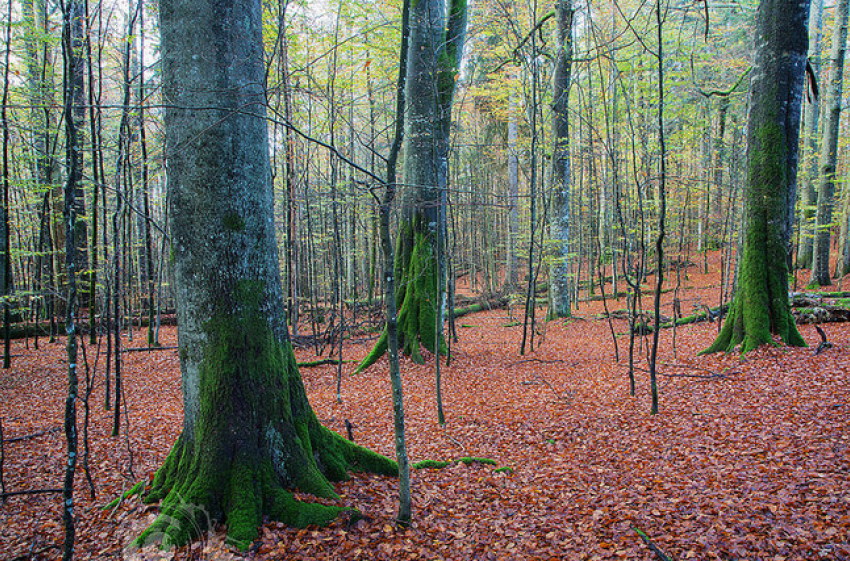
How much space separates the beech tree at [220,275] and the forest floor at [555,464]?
0.27m

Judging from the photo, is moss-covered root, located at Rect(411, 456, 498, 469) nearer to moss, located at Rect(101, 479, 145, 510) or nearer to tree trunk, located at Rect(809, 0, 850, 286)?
moss, located at Rect(101, 479, 145, 510)

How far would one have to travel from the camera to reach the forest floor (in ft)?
9.48

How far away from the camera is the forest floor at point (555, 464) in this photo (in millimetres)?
2889

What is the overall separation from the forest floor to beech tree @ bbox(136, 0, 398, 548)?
0.27 meters

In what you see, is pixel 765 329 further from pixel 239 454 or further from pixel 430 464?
pixel 239 454

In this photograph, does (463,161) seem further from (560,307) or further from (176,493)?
(176,493)

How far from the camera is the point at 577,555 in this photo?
289 cm

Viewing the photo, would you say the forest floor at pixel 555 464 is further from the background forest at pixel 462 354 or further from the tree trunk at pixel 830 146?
the tree trunk at pixel 830 146

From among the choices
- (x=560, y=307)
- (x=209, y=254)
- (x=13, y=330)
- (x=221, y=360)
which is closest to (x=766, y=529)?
(x=221, y=360)

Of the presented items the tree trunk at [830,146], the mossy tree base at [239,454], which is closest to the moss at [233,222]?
the mossy tree base at [239,454]

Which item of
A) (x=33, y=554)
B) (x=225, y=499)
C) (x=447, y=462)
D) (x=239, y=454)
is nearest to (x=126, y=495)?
(x=33, y=554)

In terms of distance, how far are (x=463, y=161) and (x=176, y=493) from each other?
2286 cm

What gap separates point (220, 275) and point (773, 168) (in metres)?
7.64

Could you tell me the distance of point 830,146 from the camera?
41.1 ft
